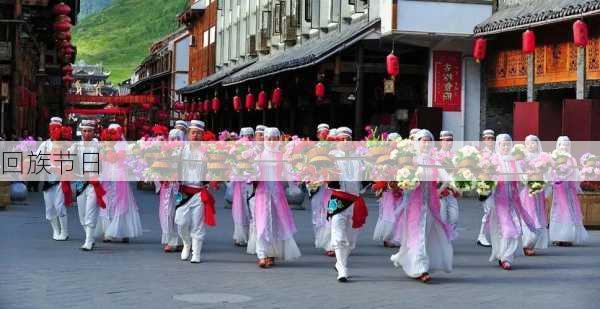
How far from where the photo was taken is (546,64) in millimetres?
24578

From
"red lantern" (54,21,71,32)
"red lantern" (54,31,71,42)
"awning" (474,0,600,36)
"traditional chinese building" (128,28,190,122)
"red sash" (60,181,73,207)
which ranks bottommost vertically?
"red sash" (60,181,73,207)

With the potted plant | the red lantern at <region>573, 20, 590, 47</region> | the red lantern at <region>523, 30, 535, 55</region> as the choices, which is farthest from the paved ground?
the red lantern at <region>523, 30, 535, 55</region>

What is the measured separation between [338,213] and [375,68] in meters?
18.7

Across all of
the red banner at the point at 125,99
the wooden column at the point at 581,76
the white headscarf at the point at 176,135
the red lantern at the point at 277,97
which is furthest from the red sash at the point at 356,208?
the red banner at the point at 125,99

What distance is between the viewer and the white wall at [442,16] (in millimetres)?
28453

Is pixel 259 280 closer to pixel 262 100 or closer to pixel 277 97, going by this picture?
pixel 277 97

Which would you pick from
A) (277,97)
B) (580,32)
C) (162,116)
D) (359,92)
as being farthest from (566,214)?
(162,116)

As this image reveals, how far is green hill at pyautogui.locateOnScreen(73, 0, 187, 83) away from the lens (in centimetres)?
16962

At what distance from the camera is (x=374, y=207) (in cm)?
2578

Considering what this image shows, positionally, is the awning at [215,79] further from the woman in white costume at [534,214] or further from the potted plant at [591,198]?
the woman in white costume at [534,214]

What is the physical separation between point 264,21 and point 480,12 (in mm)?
21303

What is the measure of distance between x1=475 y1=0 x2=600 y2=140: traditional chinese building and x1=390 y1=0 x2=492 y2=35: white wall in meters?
0.64

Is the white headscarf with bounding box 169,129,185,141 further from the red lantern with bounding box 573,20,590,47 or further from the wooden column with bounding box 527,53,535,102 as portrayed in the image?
the wooden column with bounding box 527,53,535,102

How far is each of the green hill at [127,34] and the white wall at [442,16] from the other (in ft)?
446
